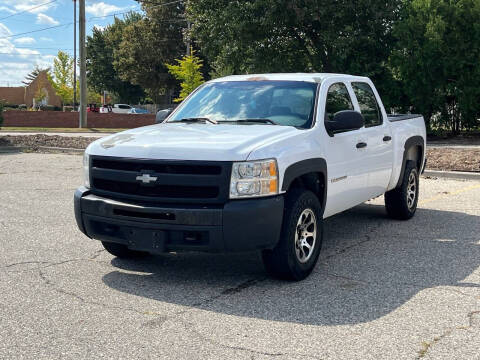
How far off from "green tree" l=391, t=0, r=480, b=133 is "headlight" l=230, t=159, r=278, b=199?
1866 centimetres

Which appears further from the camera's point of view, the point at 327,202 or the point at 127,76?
the point at 127,76

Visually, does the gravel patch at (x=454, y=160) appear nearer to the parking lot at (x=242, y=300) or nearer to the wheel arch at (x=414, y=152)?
the wheel arch at (x=414, y=152)

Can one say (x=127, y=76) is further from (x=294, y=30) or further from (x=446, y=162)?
(x=446, y=162)

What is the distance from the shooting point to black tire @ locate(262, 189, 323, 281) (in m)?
5.23

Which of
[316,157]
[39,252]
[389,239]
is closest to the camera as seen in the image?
[316,157]

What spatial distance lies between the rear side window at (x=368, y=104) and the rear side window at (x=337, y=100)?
30cm

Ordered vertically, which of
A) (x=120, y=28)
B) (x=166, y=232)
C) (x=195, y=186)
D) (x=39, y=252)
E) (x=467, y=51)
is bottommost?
(x=39, y=252)

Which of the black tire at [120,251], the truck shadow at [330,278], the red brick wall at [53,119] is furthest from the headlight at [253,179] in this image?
the red brick wall at [53,119]

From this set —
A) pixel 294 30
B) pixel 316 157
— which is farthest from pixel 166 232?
pixel 294 30

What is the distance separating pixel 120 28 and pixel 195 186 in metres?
68.4

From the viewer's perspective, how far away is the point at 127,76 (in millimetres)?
59844

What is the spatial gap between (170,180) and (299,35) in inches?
973

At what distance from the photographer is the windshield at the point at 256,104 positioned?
6.10m

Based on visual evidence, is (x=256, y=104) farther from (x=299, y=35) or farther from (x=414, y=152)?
(x=299, y=35)
